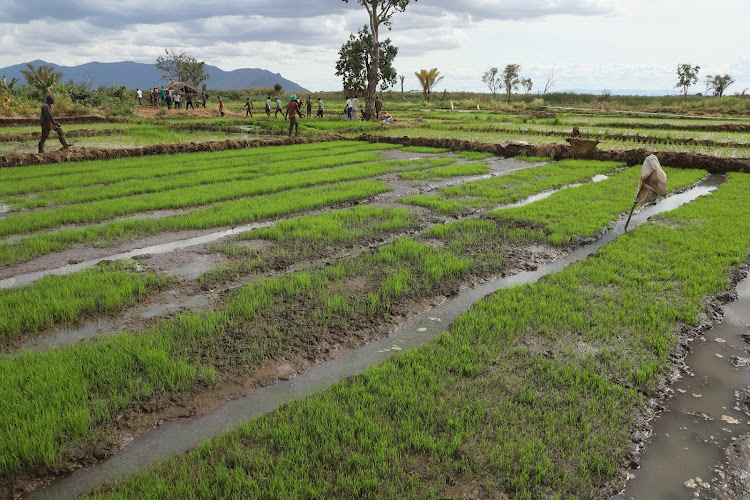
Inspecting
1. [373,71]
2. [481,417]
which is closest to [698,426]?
[481,417]

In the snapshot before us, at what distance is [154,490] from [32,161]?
1460 centimetres

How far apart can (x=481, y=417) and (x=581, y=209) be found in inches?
273

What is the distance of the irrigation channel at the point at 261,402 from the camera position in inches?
110

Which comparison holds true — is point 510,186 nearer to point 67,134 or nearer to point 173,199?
point 173,199

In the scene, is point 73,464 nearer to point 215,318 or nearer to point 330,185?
point 215,318

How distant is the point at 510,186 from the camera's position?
11.2m

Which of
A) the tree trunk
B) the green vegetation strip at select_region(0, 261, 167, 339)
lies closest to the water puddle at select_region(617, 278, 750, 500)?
the green vegetation strip at select_region(0, 261, 167, 339)

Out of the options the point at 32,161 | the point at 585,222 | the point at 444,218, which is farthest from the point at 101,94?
the point at 585,222

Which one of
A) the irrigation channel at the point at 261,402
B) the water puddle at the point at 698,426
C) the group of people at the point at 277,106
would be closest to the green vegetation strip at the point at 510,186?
the irrigation channel at the point at 261,402

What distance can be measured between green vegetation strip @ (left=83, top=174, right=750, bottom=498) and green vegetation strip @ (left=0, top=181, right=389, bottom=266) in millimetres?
5109

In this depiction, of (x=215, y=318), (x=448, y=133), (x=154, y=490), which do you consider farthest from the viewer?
(x=448, y=133)

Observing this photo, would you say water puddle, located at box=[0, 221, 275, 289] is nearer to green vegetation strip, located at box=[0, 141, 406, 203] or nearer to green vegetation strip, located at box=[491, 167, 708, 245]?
green vegetation strip, located at box=[0, 141, 406, 203]

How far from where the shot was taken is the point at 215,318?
4.53m

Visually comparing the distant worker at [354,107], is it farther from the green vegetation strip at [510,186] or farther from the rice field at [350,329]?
the rice field at [350,329]
